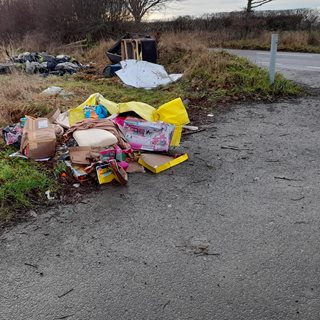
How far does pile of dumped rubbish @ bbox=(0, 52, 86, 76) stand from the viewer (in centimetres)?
1095

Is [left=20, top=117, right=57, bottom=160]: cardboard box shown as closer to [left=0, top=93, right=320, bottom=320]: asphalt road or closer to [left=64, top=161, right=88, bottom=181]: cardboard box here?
[left=64, top=161, right=88, bottom=181]: cardboard box

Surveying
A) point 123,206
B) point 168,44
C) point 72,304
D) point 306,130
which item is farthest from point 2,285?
point 168,44

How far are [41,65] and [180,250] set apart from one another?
10.5 m

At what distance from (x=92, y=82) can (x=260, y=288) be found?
8.23m

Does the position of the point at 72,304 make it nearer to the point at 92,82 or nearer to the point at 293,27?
the point at 92,82

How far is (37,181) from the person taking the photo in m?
3.60

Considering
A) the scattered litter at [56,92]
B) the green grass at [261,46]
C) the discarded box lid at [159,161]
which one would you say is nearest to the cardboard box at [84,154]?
the discarded box lid at [159,161]

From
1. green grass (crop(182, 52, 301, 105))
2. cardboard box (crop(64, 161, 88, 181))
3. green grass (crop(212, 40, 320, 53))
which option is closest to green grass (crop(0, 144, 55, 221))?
cardboard box (crop(64, 161, 88, 181))

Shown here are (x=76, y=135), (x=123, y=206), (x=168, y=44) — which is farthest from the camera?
(x=168, y=44)

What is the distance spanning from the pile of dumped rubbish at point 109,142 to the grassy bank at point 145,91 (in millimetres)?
280

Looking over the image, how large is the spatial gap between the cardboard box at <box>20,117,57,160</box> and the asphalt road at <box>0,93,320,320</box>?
1.05 meters

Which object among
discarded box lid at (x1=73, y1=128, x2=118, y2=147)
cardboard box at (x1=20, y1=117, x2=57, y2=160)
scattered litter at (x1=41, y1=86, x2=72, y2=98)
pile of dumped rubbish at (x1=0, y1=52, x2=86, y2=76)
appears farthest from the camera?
pile of dumped rubbish at (x1=0, y1=52, x2=86, y2=76)

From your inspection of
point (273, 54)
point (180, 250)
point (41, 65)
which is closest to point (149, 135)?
point (180, 250)

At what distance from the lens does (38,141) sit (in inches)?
161
